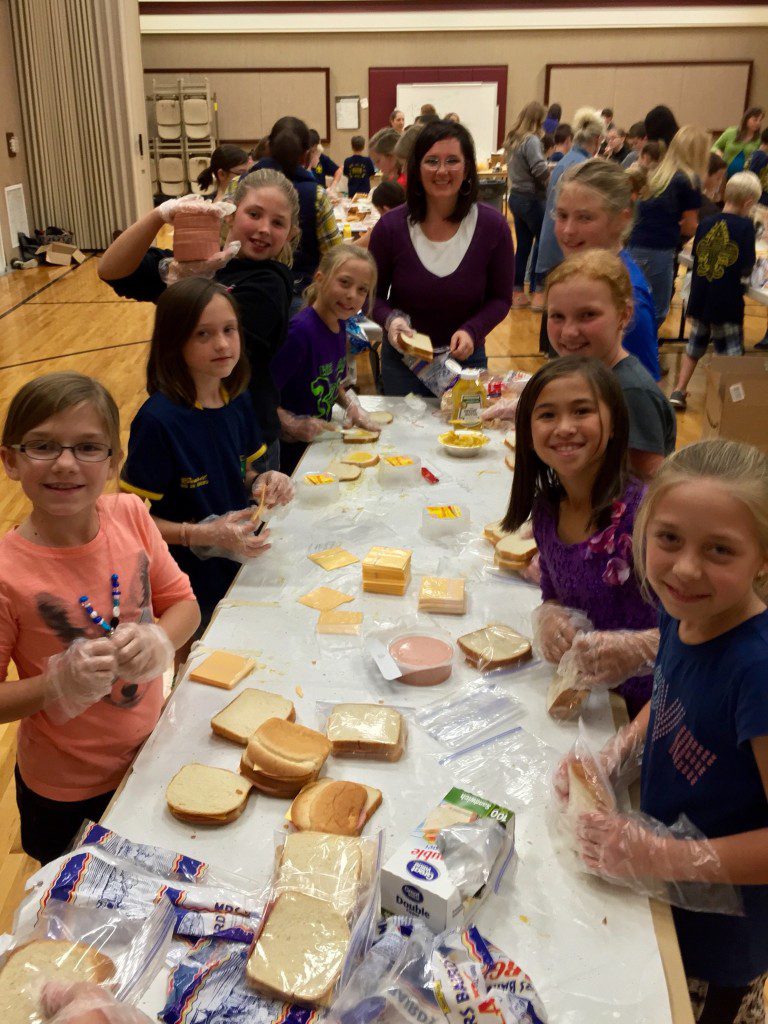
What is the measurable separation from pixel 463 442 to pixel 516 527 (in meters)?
1.10

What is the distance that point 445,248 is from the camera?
3100 millimetres

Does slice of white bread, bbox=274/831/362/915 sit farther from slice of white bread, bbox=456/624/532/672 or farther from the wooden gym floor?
the wooden gym floor

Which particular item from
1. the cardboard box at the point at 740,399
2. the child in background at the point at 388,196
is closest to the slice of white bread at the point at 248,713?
the cardboard box at the point at 740,399

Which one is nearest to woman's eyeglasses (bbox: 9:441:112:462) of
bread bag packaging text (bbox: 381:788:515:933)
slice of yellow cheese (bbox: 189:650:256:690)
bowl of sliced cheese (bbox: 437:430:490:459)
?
slice of yellow cheese (bbox: 189:650:256:690)

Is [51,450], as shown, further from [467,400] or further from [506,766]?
[467,400]

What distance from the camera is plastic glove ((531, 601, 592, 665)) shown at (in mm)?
1585

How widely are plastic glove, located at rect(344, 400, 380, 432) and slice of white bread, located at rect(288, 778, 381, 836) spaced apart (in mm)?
1847

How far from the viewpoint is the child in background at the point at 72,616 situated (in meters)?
1.35

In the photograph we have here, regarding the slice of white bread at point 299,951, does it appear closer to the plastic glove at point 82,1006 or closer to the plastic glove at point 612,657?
the plastic glove at point 82,1006

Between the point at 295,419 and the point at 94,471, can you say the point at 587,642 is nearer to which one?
the point at 94,471

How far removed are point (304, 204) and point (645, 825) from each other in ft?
11.4

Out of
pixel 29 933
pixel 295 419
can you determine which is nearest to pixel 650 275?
pixel 295 419

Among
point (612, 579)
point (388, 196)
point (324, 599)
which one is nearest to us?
point (612, 579)

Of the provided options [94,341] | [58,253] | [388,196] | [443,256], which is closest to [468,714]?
[443,256]
